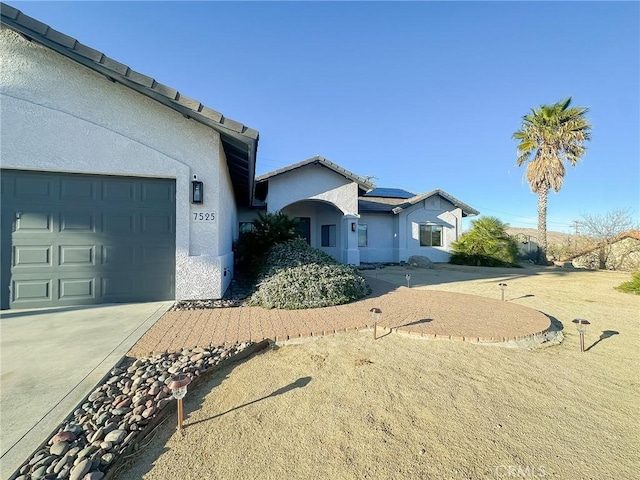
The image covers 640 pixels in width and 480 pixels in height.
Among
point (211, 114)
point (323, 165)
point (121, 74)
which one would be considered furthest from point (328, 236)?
point (121, 74)

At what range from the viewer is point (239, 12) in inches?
372

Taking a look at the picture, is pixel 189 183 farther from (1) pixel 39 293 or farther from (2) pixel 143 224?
(1) pixel 39 293

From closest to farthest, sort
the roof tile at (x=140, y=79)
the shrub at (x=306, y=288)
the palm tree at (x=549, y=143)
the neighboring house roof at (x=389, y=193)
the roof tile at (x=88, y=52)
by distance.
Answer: the roof tile at (x=88, y=52), the roof tile at (x=140, y=79), the shrub at (x=306, y=288), the palm tree at (x=549, y=143), the neighboring house roof at (x=389, y=193)

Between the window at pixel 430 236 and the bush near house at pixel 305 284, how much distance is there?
12641 mm

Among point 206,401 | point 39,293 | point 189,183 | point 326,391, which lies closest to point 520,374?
point 326,391

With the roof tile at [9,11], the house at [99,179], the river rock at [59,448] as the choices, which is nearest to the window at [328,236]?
the house at [99,179]

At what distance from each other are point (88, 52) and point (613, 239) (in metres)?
28.5

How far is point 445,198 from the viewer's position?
63.3 ft

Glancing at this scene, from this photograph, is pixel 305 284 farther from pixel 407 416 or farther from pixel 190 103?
pixel 190 103

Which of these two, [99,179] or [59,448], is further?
[99,179]

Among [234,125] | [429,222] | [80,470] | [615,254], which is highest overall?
[234,125]

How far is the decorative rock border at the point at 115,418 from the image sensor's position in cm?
194

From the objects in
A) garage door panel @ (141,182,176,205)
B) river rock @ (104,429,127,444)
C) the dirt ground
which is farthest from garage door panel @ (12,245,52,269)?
river rock @ (104,429,127,444)
